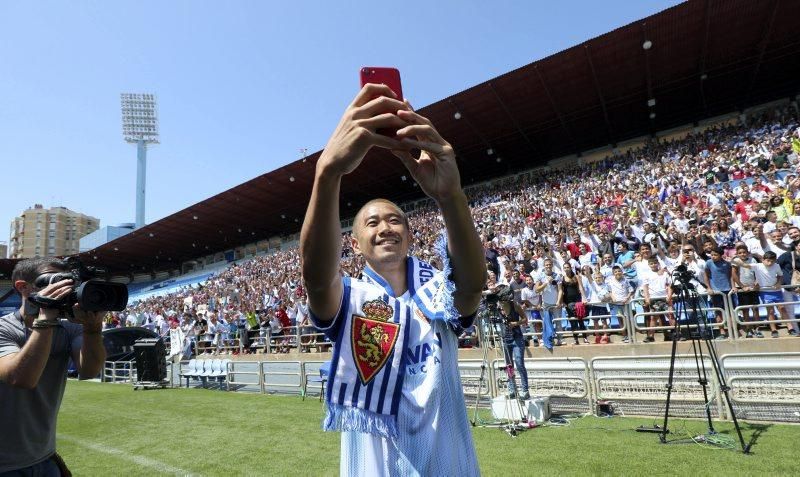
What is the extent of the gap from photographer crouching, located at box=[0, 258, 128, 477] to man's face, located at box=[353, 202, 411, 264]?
6.00 feet

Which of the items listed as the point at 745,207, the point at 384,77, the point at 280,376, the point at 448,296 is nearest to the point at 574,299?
the point at 745,207

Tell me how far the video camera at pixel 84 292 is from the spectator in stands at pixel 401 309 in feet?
5.89

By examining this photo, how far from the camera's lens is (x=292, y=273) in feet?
84.2

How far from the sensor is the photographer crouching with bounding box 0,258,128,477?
2.57m

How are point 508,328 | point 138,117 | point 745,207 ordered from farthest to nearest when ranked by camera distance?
point 138,117
point 745,207
point 508,328

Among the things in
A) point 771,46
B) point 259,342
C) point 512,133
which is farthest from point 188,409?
point 771,46

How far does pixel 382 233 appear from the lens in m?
1.83

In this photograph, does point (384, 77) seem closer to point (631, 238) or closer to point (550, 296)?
point (550, 296)

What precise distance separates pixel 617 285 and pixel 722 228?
318 centimetres

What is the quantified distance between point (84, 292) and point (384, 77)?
2249mm

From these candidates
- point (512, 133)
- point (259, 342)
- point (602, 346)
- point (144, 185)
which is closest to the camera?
point (602, 346)

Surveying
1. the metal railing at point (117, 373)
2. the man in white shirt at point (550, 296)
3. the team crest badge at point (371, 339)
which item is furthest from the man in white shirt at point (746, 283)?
the metal railing at point (117, 373)

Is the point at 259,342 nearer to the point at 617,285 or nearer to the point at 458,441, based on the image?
the point at 617,285

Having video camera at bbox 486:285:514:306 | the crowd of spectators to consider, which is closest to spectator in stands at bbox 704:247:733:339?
the crowd of spectators
